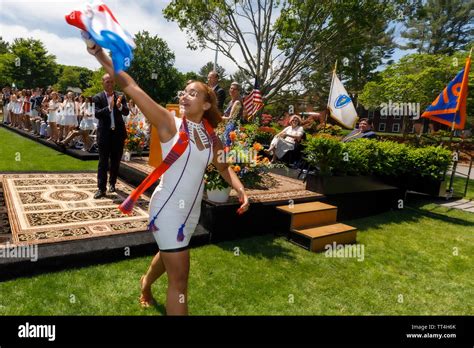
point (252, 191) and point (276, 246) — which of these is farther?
point (252, 191)

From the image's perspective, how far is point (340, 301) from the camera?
159 inches

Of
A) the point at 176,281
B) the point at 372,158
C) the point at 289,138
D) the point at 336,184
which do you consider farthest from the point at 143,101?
the point at 289,138

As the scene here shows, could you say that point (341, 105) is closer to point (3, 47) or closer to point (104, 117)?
point (104, 117)

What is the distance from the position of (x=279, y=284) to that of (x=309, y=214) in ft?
7.09

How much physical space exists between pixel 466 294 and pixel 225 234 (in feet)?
11.8

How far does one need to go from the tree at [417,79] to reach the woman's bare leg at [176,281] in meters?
26.4

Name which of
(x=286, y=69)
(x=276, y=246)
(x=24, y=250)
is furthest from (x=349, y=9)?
(x=24, y=250)

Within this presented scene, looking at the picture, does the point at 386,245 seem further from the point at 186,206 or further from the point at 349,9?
the point at 349,9

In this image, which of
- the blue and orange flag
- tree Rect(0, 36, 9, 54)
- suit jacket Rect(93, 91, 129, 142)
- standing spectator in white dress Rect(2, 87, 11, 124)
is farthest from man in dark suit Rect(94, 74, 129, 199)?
tree Rect(0, 36, 9, 54)

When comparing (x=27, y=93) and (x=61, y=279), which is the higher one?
(x=27, y=93)

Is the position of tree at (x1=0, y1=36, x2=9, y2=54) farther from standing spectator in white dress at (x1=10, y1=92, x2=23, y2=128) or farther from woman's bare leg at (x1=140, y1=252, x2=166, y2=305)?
woman's bare leg at (x1=140, y1=252, x2=166, y2=305)

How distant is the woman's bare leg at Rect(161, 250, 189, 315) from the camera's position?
253 cm

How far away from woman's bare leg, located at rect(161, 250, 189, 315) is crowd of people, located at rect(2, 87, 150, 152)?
751cm

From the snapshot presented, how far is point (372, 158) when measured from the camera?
8516 millimetres
